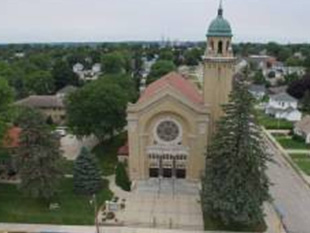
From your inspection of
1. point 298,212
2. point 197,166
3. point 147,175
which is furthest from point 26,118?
point 298,212

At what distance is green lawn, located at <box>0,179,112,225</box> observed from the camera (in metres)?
35.6

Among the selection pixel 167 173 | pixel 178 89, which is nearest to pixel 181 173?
pixel 167 173

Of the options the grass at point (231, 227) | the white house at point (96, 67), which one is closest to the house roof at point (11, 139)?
the grass at point (231, 227)

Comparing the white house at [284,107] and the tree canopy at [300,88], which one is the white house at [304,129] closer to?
the white house at [284,107]

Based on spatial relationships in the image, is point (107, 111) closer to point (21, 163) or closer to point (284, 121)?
point (21, 163)

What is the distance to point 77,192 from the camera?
40344mm

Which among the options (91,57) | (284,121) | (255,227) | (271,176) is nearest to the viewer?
(255,227)

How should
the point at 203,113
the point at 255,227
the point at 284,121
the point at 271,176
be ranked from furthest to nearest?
the point at 284,121 → the point at 271,176 → the point at 203,113 → the point at 255,227

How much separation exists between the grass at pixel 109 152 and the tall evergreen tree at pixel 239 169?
1432cm

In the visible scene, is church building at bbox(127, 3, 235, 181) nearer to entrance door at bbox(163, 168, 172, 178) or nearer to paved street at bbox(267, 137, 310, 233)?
entrance door at bbox(163, 168, 172, 178)

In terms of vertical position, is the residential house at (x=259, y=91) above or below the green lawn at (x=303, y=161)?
below

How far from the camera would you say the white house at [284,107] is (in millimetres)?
75000

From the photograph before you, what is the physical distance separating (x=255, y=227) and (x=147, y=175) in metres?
11.7

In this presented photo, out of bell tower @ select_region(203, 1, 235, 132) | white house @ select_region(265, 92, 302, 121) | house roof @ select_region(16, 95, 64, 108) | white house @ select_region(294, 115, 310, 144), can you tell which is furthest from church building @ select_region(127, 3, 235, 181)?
white house @ select_region(265, 92, 302, 121)
